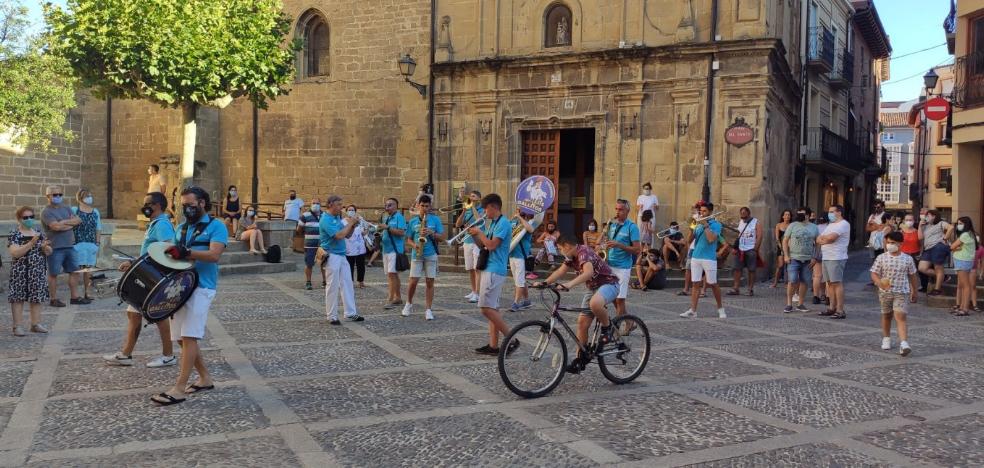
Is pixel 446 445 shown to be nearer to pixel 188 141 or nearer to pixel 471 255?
pixel 471 255

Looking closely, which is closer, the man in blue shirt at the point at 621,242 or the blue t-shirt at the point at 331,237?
the man in blue shirt at the point at 621,242

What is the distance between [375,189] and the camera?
72.6 feet

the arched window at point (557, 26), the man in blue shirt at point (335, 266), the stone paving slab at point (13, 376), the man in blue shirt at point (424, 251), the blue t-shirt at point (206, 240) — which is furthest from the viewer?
the arched window at point (557, 26)

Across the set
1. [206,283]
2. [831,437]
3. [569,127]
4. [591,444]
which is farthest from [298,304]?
[569,127]

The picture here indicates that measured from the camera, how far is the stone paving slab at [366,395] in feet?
18.6

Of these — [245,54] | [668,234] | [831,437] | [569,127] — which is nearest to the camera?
[831,437]

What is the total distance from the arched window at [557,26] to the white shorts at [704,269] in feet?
32.3

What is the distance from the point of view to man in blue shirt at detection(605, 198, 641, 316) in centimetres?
→ 864

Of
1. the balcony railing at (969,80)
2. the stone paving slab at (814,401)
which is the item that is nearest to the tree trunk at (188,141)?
the stone paving slab at (814,401)

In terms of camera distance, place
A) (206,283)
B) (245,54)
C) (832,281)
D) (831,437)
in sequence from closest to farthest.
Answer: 1. (831,437)
2. (206,283)
3. (832,281)
4. (245,54)

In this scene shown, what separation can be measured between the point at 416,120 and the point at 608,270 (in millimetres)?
14825

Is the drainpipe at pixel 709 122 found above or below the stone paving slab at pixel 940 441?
above

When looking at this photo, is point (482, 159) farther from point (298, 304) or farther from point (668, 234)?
point (298, 304)

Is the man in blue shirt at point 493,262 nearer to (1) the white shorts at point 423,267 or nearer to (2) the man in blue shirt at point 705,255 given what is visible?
(1) the white shorts at point 423,267
